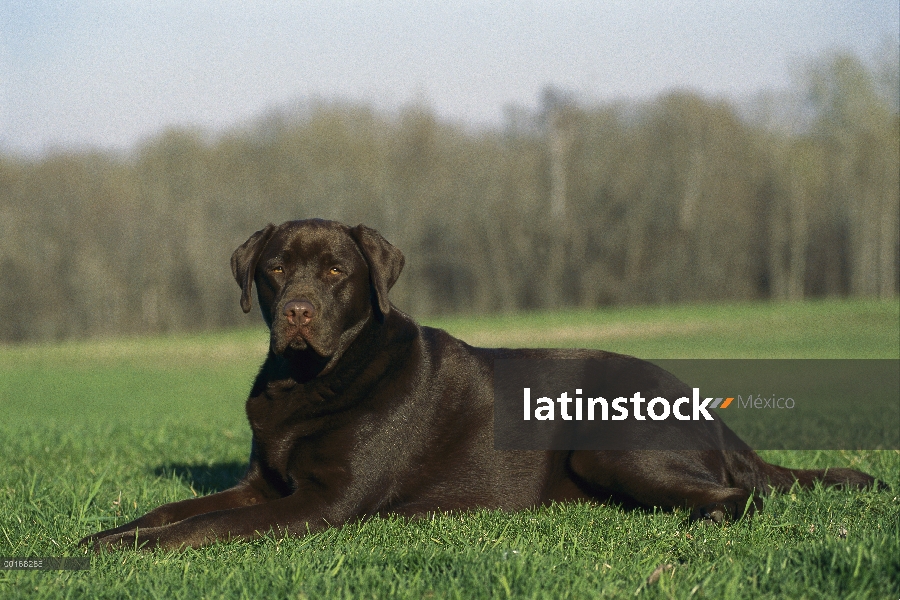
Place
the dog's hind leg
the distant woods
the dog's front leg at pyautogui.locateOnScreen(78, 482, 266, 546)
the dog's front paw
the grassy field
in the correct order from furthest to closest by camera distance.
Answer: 1. the distant woods
2. the dog's hind leg
3. the dog's front leg at pyautogui.locateOnScreen(78, 482, 266, 546)
4. the dog's front paw
5. the grassy field

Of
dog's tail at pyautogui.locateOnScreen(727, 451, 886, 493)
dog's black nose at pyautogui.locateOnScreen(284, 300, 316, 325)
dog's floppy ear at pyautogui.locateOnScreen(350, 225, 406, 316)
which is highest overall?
dog's floppy ear at pyautogui.locateOnScreen(350, 225, 406, 316)

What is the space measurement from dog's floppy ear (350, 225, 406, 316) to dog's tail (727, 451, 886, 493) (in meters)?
2.11

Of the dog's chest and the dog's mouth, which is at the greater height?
the dog's mouth

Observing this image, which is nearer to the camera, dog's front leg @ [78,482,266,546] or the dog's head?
dog's front leg @ [78,482,266,546]

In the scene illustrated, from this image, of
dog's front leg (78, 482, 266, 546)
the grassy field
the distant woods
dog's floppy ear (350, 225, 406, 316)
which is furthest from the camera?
the distant woods

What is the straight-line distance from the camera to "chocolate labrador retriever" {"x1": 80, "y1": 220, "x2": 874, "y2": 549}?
14.8 ft

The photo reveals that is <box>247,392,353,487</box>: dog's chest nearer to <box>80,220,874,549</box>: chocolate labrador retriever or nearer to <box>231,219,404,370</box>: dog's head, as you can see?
<box>80,220,874,549</box>: chocolate labrador retriever

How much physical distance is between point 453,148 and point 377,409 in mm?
44611

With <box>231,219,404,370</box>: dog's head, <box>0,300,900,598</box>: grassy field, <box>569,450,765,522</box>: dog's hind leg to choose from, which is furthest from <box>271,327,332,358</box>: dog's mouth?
<box>569,450,765,522</box>: dog's hind leg

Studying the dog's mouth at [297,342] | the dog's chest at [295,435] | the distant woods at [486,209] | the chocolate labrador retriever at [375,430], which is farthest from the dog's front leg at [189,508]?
the distant woods at [486,209]

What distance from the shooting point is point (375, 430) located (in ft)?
15.2

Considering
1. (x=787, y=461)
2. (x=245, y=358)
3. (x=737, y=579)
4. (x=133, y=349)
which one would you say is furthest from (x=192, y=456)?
(x=133, y=349)

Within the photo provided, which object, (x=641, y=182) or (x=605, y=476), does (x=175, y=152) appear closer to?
(x=641, y=182)

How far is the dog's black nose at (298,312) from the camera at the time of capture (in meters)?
4.49
